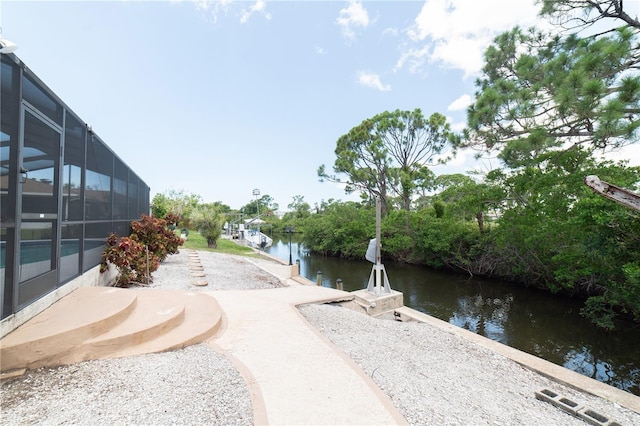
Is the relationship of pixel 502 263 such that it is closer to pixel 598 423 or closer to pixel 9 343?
pixel 598 423

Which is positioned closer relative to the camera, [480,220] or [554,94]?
[554,94]

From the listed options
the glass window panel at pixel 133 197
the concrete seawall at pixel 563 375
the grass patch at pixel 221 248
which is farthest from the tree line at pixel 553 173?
the glass window panel at pixel 133 197

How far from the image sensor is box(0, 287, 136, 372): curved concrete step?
2.30 meters

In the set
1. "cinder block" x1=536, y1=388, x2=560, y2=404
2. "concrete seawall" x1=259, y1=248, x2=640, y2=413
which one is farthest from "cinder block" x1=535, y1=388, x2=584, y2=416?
"concrete seawall" x1=259, y1=248, x2=640, y2=413

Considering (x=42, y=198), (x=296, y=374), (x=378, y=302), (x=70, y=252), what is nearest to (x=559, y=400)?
(x=296, y=374)

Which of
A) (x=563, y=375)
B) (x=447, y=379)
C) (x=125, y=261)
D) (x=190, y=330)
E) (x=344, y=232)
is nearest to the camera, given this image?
(x=447, y=379)

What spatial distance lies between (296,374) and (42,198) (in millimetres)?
3361

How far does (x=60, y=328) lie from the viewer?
2594 mm

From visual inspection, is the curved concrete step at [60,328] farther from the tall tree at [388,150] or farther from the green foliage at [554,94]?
the tall tree at [388,150]

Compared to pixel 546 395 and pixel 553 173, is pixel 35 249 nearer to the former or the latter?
pixel 546 395

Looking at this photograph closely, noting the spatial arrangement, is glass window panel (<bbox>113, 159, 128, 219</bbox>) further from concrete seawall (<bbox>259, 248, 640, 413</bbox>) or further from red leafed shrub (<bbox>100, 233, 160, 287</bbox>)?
concrete seawall (<bbox>259, 248, 640, 413</bbox>)

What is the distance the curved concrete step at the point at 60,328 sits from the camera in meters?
2.30

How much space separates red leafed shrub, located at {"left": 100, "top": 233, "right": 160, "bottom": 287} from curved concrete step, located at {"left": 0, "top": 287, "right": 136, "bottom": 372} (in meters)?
2.01

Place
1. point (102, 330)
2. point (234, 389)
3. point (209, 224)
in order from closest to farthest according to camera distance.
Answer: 1. point (234, 389)
2. point (102, 330)
3. point (209, 224)
